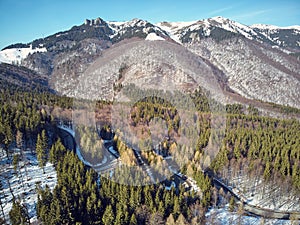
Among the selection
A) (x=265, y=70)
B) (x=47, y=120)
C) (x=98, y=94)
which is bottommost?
(x=47, y=120)

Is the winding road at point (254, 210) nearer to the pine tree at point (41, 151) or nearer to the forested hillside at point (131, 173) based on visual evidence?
the forested hillside at point (131, 173)

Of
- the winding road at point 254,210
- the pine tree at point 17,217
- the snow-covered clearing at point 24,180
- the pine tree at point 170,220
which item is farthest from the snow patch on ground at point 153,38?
the pine tree at point 17,217

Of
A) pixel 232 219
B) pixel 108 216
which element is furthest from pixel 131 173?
pixel 232 219

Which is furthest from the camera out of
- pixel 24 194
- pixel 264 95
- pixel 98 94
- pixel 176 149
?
pixel 264 95

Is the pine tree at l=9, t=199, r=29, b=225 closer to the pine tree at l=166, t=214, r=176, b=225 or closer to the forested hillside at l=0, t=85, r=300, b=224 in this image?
the forested hillside at l=0, t=85, r=300, b=224

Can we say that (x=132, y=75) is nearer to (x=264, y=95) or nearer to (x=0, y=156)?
(x=0, y=156)

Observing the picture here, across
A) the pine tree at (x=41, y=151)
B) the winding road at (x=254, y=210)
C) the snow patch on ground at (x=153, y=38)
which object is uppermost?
the snow patch on ground at (x=153, y=38)

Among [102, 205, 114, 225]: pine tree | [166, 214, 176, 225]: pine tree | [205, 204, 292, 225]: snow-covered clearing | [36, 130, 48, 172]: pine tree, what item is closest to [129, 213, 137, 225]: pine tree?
[102, 205, 114, 225]: pine tree

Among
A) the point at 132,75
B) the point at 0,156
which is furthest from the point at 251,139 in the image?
the point at 0,156
